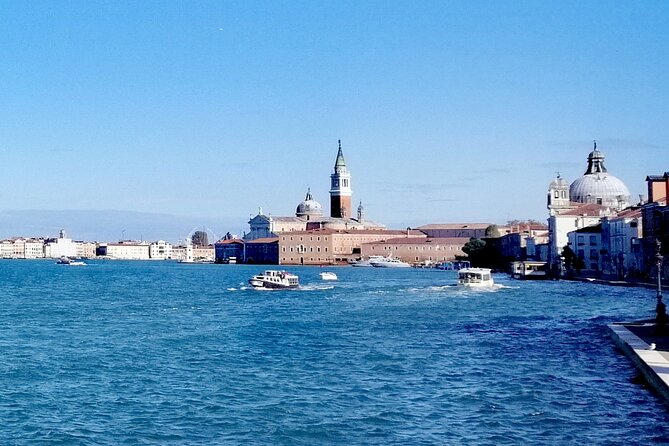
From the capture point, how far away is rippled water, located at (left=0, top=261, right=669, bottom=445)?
34.5 feet

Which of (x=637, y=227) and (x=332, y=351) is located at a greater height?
(x=637, y=227)

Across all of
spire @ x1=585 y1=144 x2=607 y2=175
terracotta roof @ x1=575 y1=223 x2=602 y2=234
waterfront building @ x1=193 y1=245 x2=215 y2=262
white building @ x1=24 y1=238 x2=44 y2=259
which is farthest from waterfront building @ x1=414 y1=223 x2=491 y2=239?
white building @ x1=24 y1=238 x2=44 y2=259

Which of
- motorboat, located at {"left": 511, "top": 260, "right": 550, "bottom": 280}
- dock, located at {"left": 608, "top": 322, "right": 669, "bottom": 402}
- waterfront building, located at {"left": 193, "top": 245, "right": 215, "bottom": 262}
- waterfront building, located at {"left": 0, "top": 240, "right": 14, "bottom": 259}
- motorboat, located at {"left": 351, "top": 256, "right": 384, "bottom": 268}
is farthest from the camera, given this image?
waterfront building, located at {"left": 0, "top": 240, "right": 14, "bottom": 259}

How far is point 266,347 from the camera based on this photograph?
18547 millimetres

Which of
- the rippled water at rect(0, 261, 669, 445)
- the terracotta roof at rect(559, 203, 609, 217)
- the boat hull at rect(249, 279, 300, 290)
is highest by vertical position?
the terracotta roof at rect(559, 203, 609, 217)

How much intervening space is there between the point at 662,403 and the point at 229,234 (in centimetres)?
13550

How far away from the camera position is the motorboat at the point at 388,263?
97.9m

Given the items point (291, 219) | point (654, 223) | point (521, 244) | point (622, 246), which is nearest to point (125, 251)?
point (291, 219)

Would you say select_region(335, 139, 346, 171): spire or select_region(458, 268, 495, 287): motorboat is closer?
select_region(458, 268, 495, 287): motorboat

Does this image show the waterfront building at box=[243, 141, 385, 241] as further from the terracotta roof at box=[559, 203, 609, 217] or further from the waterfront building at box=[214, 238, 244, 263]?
the terracotta roof at box=[559, 203, 609, 217]

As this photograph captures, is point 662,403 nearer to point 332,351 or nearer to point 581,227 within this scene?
point 332,351

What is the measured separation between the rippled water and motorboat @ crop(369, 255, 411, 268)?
7077 centimetres

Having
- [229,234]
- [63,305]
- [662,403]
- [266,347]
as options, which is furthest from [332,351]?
[229,234]

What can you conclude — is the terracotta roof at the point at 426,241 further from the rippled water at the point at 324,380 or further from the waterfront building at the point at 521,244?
the rippled water at the point at 324,380
